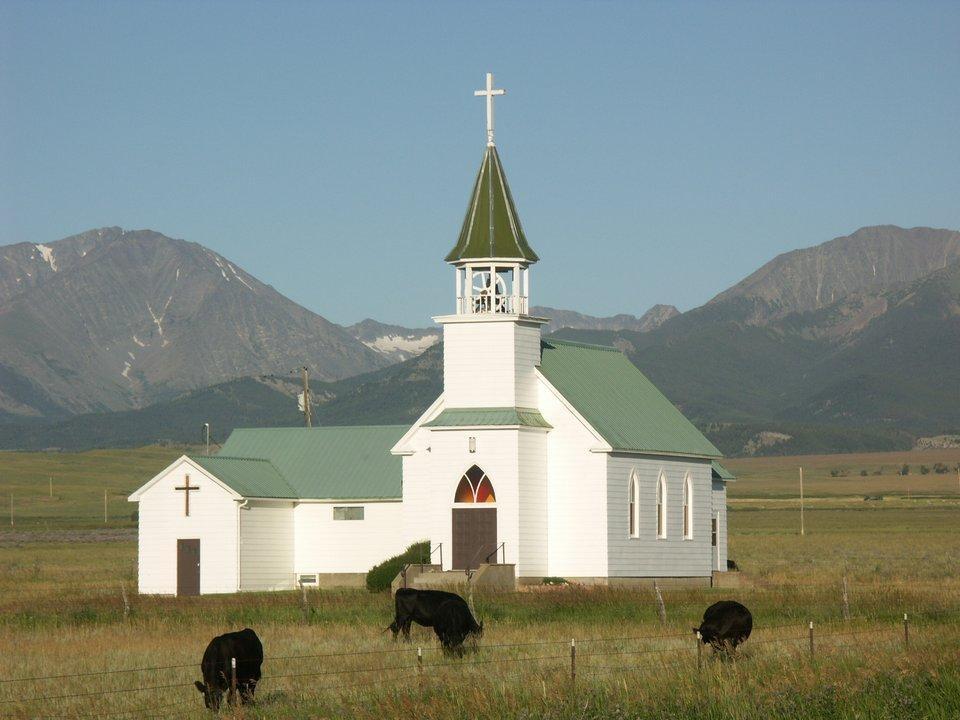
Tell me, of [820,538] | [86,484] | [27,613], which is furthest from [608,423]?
[86,484]

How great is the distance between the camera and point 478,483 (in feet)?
178

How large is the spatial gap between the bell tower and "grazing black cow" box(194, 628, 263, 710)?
2893 centimetres

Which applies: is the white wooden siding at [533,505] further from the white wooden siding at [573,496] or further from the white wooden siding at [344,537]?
the white wooden siding at [344,537]

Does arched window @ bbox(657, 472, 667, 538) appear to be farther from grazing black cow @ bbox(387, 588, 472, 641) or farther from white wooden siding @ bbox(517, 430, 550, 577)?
grazing black cow @ bbox(387, 588, 472, 641)

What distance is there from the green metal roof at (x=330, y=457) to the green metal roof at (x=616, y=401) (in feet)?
25.4

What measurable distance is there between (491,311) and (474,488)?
550cm

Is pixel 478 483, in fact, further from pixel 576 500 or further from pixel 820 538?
pixel 820 538

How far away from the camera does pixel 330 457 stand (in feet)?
213

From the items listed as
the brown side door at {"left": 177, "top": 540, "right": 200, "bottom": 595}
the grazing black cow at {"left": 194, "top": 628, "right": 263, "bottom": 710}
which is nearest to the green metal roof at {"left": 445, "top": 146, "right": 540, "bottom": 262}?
the brown side door at {"left": 177, "top": 540, "right": 200, "bottom": 595}

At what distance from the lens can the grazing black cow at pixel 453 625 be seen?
31500 millimetres

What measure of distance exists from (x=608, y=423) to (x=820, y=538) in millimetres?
40984

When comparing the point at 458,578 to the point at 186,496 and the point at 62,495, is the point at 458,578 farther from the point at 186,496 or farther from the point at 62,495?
the point at 62,495

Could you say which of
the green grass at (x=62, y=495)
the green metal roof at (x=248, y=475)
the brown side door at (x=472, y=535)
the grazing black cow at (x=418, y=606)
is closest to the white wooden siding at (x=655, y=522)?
the brown side door at (x=472, y=535)

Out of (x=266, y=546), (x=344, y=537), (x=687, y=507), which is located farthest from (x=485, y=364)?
(x=266, y=546)
